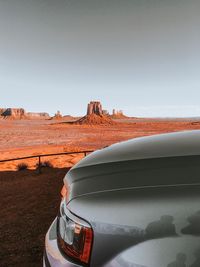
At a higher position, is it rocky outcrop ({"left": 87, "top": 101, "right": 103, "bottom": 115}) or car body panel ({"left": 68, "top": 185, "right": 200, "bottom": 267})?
rocky outcrop ({"left": 87, "top": 101, "right": 103, "bottom": 115})

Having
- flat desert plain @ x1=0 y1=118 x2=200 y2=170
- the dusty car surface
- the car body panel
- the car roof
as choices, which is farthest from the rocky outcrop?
the car body panel

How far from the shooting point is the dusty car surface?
1214mm

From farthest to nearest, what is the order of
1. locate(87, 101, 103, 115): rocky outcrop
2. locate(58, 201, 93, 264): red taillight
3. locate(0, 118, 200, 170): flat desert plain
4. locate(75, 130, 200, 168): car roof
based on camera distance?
locate(87, 101, 103, 115): rocky outcrop < locate(0, 118, 200, 170): flat desert plain < locate(75, 130, 200, 168): car roof < locate(58, 201, 93, 264): red taillight

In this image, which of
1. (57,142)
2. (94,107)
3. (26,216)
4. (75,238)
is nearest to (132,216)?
(75,238)

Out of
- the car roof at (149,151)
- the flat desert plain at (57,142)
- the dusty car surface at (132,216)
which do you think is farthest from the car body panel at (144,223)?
the flat desert plain at (57,142)

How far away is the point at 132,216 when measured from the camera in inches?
51.2

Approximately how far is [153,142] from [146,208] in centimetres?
106

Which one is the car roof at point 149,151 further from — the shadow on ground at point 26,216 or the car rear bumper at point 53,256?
the shadow on ground at point 26,216

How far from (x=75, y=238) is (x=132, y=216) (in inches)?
13.2

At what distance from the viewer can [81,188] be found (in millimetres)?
1552

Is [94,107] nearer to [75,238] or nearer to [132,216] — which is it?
[75,238]

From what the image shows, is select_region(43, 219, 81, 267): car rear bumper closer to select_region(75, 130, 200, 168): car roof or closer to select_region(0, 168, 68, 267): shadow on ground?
select_region(75, 130, 200, 168): car roof

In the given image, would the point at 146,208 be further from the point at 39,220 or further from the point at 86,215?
the point at 39,220

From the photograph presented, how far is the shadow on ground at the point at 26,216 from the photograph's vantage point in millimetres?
4497
